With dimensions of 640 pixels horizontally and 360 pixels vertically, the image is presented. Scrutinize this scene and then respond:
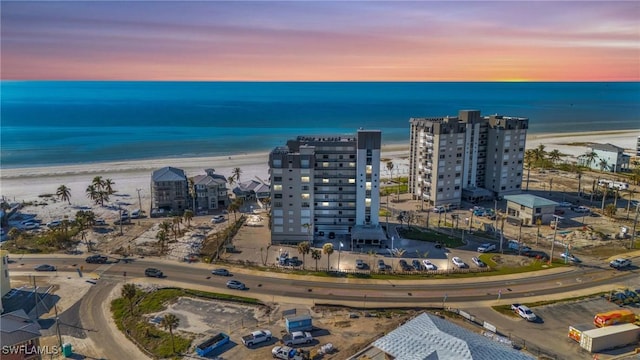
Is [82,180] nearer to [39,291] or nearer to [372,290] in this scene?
[39,291]

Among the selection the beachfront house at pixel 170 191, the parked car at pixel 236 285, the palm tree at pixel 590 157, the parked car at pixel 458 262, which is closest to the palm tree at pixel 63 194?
the beachfront house at pixel 170 191

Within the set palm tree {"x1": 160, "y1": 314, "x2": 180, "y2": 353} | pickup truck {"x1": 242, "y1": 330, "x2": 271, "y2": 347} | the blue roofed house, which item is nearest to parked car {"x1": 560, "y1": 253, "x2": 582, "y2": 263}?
the blue roofed house

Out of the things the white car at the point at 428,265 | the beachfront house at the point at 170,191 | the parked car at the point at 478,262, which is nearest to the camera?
the white car at the point at 428,265

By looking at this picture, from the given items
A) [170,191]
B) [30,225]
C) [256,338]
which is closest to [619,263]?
[256,338]

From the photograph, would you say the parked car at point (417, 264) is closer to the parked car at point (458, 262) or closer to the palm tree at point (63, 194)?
the parked car at point (458, 262)

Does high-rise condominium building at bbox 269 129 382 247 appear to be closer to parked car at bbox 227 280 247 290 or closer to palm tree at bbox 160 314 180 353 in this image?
parked car at bbox 227 280 247 290

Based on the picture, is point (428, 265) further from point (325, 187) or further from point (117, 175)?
point (117, 175)
